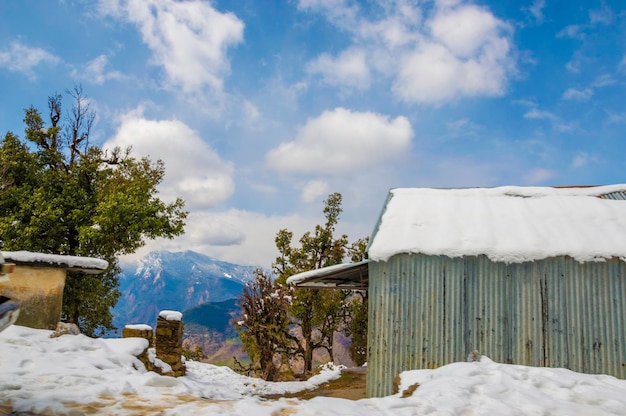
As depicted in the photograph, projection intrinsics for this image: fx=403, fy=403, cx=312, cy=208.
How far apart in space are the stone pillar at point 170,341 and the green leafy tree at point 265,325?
9561mm

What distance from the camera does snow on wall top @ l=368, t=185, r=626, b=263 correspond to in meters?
7.95

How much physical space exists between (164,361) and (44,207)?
1140cm

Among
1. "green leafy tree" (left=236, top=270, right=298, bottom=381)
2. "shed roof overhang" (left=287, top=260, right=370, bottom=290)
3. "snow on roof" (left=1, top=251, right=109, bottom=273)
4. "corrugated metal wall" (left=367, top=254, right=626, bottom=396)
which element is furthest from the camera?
"green leafy tree" (left=236, top=270, right=298, bottom=381)

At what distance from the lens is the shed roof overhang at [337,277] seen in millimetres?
8922

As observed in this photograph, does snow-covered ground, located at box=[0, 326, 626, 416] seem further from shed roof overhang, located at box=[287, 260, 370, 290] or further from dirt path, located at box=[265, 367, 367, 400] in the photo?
dirt path, located at box=[265, 367, 367, 400]

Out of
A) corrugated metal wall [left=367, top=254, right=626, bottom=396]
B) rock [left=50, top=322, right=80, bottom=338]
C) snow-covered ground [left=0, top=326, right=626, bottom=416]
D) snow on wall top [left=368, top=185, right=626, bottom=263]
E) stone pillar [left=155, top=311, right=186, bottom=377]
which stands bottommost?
stone pillar [left=155, top=311, right=186, bottom=377]

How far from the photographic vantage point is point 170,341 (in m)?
11.7

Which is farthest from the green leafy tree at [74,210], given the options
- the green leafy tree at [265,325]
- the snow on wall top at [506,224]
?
the snow on wall top at [506,224]

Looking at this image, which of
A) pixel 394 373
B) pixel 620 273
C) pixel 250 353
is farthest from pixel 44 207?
pixel 620 273

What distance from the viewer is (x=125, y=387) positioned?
19.3ft

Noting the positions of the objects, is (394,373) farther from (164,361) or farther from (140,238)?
(140,238)

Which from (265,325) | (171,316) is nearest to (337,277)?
(171,316)

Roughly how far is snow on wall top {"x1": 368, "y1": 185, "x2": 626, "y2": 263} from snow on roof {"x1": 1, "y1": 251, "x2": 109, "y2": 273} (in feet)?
22.1

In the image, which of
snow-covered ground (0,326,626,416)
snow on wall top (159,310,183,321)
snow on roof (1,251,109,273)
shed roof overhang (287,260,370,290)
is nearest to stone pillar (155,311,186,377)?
snow on wall top (159,310,183,321)
